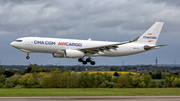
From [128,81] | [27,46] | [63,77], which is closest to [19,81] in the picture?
[63,77]

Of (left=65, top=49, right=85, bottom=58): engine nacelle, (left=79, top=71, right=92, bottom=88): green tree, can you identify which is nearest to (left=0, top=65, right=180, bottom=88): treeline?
(left=79, top=71, right=92, bottom=88): green tree

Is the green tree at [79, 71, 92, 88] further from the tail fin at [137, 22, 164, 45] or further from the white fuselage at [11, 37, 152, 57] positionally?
the white fuselage at [11, 37, 152, 57]

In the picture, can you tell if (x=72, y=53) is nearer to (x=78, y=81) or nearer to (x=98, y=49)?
(x=98, y=49)

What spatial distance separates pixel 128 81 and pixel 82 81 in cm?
2105

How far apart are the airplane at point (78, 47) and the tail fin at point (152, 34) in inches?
27.7

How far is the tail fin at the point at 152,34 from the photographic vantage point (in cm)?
6184

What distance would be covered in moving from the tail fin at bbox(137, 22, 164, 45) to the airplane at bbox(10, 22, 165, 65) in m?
0.70

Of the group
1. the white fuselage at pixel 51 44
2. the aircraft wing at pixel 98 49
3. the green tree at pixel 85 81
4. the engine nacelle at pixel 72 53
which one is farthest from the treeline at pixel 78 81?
the engine nacelle at pixel 72 53

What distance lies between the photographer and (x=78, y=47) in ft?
179

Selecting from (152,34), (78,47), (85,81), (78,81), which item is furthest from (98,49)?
(85,81)

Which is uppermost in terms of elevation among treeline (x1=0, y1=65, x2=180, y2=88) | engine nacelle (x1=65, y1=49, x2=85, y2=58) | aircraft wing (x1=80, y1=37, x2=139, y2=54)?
aircraft wing (x1=80, y1=37, x2=139, y2=54)

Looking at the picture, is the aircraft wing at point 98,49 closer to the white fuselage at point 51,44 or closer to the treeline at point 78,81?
the white fuselage at point 51,44

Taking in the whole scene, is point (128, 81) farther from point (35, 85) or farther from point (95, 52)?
point (95, 52)

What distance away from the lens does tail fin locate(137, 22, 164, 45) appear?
2435 inches
